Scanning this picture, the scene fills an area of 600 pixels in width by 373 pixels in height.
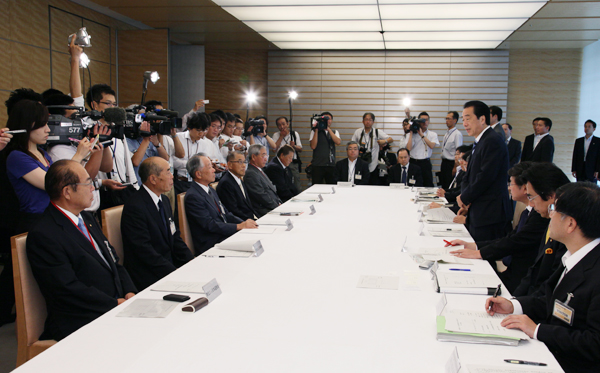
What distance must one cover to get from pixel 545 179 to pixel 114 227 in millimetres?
2340

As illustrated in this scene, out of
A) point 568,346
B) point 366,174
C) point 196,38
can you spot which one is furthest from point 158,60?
point 568,346

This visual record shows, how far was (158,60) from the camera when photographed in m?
8.09

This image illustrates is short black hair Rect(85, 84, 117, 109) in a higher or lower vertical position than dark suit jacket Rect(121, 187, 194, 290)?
higher

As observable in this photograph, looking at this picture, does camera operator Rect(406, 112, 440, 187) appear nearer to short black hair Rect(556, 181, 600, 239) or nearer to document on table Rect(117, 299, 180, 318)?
short black hair Rect(556, 181, 600, 239)

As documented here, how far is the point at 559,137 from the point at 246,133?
6.23 meters

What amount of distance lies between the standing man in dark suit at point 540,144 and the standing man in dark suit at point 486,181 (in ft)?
14.6

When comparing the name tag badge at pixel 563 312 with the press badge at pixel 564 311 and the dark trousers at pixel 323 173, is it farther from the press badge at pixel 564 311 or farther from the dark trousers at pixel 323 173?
the dark trousers at pixel 323 173

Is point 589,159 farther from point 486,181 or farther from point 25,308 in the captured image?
point 25,308

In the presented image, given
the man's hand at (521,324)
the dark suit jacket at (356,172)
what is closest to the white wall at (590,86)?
the dark suit jacket at (356,172)

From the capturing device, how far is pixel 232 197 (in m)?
4.26

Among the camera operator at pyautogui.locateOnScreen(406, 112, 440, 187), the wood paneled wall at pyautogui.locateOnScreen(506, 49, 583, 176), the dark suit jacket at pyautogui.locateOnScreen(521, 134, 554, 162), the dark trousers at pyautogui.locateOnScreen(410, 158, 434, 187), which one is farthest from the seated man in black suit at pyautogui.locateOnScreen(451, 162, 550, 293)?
the wood paneled wall at pyautogui.locateOnScreen(506, 49, 583, 176)

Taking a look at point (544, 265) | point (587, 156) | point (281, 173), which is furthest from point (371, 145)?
point (544, 265)

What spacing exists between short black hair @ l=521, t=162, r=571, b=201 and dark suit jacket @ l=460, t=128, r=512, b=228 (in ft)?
3.88

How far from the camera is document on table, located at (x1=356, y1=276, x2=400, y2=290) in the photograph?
6.56 ft
